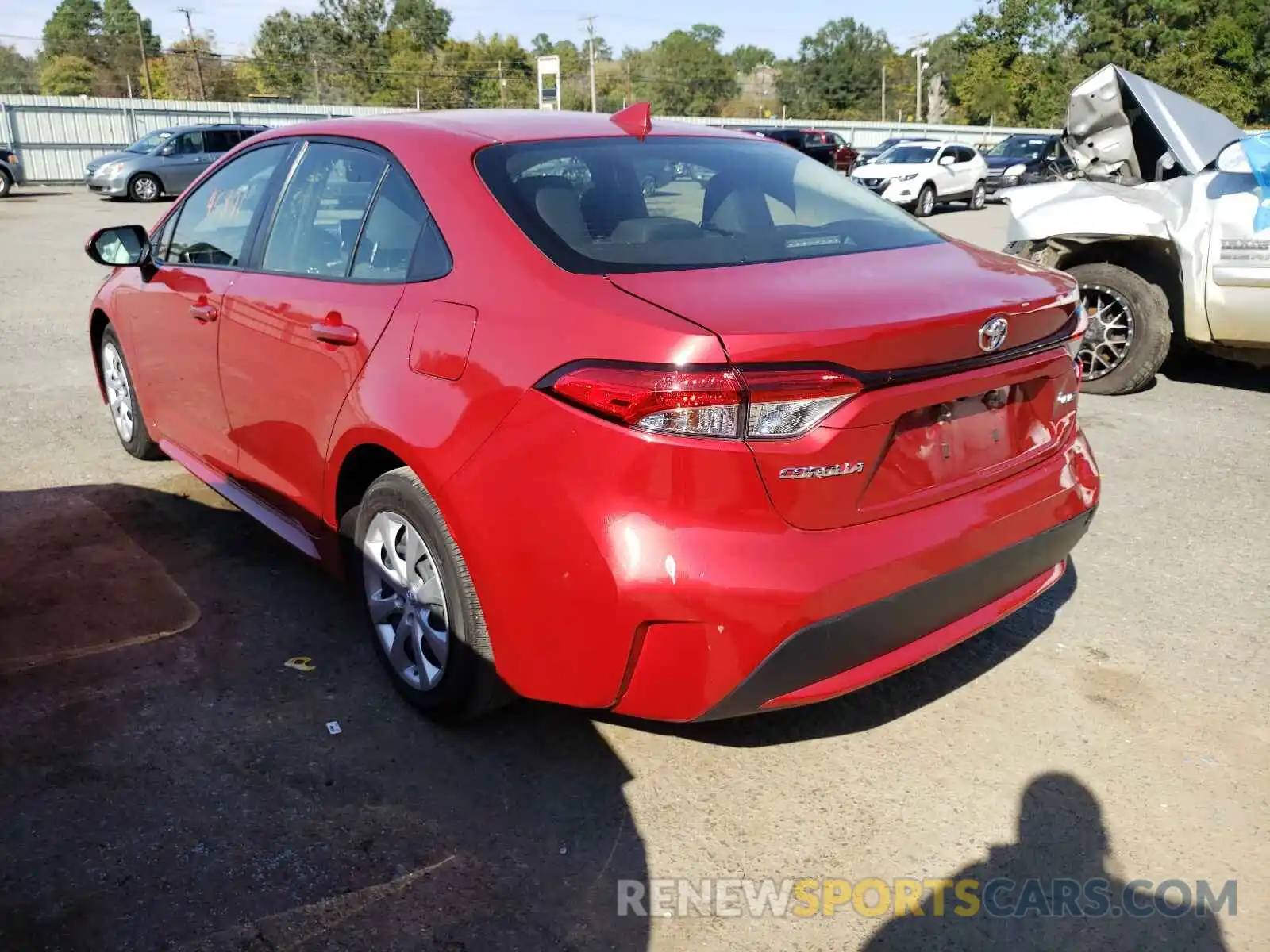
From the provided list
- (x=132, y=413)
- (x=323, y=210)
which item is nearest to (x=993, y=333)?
(x=323, y=210)

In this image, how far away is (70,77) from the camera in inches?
2997

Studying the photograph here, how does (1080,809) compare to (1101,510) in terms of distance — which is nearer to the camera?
(1080,809)

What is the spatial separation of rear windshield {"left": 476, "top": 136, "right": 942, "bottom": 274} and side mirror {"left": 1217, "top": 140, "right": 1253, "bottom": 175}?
356 cm

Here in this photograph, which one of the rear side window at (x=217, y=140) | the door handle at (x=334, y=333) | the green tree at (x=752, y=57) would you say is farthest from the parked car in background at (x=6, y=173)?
the green tree at (x=752, y=57)

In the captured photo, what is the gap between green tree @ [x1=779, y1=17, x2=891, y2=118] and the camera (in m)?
97.4

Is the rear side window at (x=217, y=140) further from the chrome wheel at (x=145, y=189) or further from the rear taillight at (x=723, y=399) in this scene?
the rear taillight at (x=723, y=399)

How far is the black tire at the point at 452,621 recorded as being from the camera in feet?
9.16

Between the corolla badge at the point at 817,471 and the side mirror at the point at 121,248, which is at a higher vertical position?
the side mirror at the point at 121,248

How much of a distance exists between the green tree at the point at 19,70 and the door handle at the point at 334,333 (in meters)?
90.4

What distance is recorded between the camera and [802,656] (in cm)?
244

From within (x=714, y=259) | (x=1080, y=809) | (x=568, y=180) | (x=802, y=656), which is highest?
(x=568, y=180)

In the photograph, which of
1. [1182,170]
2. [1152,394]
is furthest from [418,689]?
[1182,170]

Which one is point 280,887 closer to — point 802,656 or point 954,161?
point 802,656

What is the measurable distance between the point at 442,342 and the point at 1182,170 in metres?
6.16
